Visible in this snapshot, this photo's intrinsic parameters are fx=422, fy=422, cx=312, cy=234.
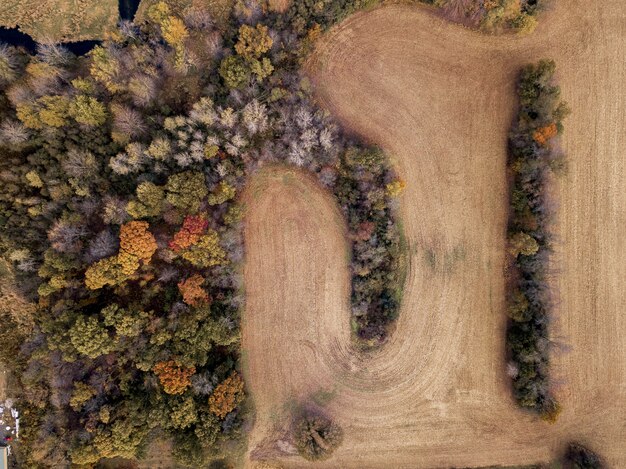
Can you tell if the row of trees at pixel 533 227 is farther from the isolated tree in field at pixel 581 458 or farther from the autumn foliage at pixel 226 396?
the autumn foliage at pixel 226 396

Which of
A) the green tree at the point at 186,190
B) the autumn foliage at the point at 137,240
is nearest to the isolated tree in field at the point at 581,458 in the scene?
the green tree at the point at 186,190

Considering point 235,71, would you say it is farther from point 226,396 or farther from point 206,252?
point 226,396

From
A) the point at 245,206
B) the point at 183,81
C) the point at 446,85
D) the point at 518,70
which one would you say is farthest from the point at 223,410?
the point at 518,70

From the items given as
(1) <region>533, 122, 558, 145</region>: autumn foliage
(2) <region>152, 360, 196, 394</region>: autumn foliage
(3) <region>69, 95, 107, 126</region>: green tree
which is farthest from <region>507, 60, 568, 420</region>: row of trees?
(3) <region>69, 95, 107, 126</region>: green tree

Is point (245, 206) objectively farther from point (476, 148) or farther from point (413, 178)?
point (476, 148)

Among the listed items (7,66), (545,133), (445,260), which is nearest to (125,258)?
(7,66)

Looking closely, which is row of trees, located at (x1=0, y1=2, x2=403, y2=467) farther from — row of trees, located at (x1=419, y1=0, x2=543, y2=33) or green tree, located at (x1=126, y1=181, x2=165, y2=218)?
row of trees, located at (x1=419, y1=0, x2=543, y2=33)
